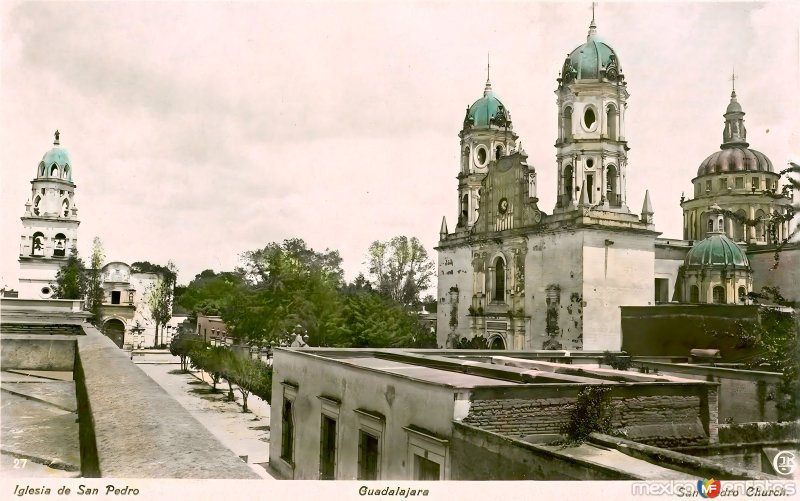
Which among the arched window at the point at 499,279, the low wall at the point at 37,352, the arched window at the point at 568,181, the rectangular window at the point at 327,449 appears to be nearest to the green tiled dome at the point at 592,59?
the arched window at the point at 568,181

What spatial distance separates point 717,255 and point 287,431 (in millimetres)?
27079

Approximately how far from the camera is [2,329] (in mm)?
10633

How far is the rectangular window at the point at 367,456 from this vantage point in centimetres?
1080

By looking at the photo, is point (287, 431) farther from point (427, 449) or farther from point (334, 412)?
point (427, 449)

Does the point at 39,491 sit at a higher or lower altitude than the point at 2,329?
lower

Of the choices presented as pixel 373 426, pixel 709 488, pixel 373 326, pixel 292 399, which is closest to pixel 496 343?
pixel 373 326

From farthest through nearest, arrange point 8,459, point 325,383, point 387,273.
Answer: point 387,273 < point 325,383 < point 8,459

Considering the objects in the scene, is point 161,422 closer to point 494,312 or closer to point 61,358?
point 61,358

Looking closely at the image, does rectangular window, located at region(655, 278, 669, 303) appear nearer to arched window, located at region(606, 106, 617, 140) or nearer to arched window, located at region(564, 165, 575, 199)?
arched window, located at region(564, 165, 575, 199)

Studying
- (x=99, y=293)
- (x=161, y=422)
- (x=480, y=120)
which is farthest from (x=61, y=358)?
(x=99, y=293)

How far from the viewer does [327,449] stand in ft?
41.5

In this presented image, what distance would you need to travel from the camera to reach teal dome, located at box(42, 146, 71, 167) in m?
11.5

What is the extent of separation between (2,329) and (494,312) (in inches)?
966

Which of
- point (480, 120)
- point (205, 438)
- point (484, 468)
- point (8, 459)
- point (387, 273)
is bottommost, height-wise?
point (484, 468)
